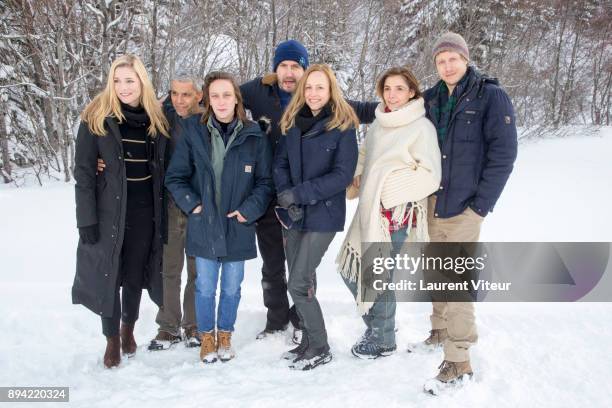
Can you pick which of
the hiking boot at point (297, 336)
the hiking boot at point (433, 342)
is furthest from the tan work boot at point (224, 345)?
the hiking boot at point (433, 342)

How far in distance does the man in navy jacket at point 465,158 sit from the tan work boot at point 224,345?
137 centimetres

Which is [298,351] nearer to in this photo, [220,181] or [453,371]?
[453,371]

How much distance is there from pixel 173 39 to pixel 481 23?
1070 cm

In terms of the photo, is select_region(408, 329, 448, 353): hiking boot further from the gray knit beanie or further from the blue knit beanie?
the blue knit beanie

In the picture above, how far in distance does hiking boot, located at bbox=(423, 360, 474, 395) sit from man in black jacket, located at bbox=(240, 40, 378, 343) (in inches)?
43.3

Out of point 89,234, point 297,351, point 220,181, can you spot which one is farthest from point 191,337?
point 220,181

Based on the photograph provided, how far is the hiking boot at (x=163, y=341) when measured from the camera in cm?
338

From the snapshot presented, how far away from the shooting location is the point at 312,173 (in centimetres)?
298

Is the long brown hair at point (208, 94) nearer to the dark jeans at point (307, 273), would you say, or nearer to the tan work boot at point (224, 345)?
the dark jeans at point (307, 273)

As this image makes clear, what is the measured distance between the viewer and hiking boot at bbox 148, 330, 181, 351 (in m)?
3.38

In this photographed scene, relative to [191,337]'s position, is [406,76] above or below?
above

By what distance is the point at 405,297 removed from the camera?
403 cm

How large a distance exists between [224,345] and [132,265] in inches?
34.4

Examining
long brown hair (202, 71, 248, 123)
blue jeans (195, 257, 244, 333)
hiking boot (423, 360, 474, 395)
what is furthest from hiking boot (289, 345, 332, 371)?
long brown hair (202, 71, 248, 123)
